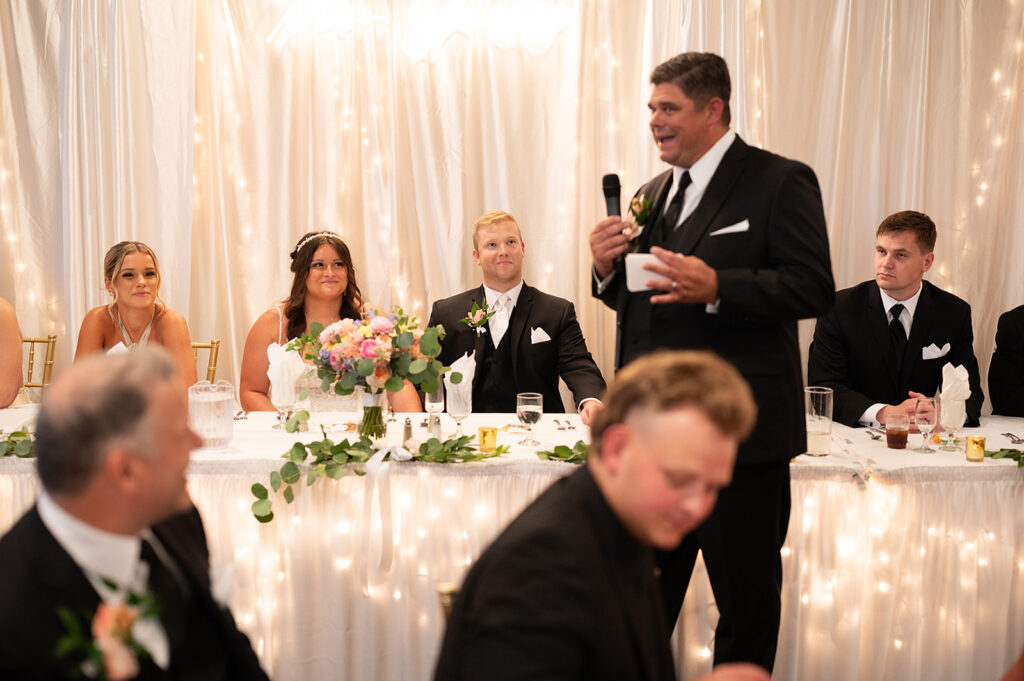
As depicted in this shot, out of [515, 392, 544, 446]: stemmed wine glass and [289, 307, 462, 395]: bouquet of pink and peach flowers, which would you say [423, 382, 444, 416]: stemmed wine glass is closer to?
[289, 307, 462, 395]: bouquet of pink and peach flowers

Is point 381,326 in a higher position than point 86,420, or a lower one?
higher

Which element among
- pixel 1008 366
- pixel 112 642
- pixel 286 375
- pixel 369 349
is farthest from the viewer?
pixel 1008 366

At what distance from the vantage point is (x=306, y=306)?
4.17 metres

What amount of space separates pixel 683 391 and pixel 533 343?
2853 millimetres

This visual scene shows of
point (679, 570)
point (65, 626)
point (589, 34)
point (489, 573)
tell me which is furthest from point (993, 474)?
point (589, 34)

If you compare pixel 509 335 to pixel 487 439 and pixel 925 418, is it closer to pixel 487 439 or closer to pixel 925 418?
pixel 487 439

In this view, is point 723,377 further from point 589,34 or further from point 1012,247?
point 1012,247

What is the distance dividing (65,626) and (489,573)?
2.03 ft

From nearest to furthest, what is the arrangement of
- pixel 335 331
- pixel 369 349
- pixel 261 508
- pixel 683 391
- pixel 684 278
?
pixel 683 391 < pixel 684 278 < pixel 261 508 < pixel 369 349 < pixel 335 331

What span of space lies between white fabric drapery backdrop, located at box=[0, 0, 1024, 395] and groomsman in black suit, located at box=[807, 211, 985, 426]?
1071 millimetres

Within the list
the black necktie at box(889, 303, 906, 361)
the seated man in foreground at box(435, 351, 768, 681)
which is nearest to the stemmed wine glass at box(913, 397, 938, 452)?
the black necktie at box(889, 303, 906, 361)

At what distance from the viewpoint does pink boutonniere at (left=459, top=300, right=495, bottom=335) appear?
131 inches

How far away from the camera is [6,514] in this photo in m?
2.82

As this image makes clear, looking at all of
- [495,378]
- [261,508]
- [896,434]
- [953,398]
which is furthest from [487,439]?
[953,398]
